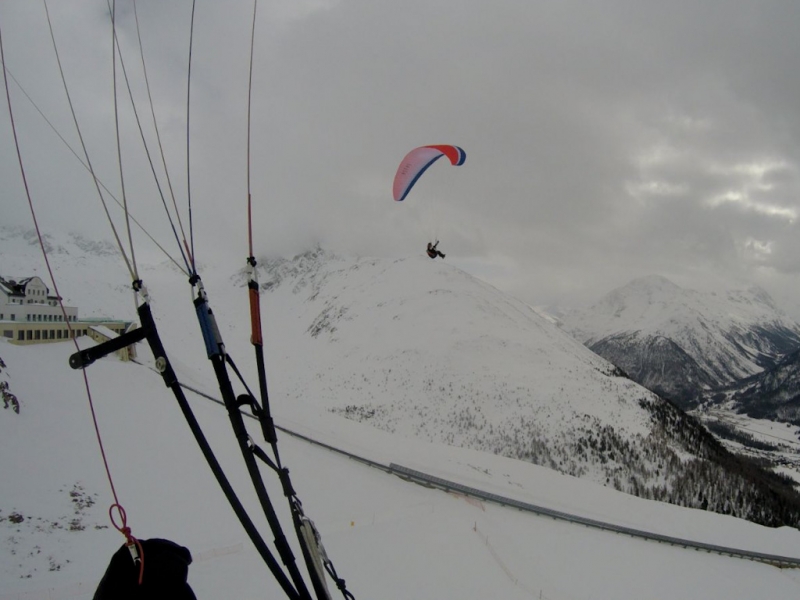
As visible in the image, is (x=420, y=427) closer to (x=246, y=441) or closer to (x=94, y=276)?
(x=246, y=441)

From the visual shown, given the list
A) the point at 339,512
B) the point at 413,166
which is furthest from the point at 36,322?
the point at 413,166

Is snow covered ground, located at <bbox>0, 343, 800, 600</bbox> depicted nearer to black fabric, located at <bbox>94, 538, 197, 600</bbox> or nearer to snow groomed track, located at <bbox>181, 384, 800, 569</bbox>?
snow groomed track, located at <bbox>181, 384, 800, 569</bbox>

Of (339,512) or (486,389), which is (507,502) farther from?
(486,389)

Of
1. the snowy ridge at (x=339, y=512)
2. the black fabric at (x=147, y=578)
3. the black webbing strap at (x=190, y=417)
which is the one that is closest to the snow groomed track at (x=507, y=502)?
the snowy ridge at (x=339, y=512)

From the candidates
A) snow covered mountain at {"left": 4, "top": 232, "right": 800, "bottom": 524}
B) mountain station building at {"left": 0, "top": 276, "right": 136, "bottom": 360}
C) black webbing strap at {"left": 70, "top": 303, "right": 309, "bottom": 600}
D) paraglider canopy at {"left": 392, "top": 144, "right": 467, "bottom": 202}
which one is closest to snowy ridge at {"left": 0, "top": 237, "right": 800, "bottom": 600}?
snow covered mountain at {"left": 4, "top": 232, "right": 800, "bottom": 524}

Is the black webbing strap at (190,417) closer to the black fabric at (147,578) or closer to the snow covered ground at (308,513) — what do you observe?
the black fabric at (147,578)

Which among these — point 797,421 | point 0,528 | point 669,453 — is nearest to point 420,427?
point 669,453

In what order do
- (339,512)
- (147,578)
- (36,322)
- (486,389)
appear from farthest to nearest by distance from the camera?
1. (486,389)
2. (36,322)
3. (339,512)
4. (147,578)
